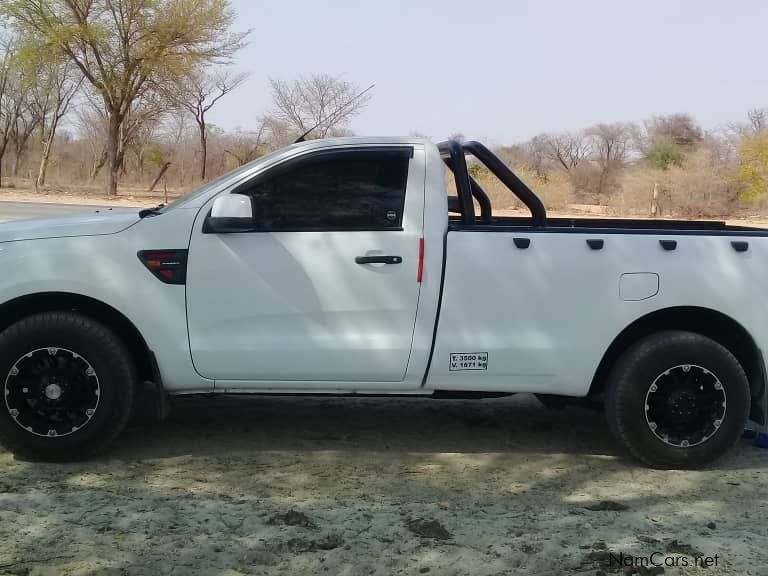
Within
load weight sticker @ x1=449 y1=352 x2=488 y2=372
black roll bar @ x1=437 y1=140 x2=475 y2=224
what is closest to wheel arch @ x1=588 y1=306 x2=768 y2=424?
load weight sticker @ x1=449 y1=352 x2=488 y2=372

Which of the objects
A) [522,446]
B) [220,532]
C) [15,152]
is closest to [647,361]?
[522,446]

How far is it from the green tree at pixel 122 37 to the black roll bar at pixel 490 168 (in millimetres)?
31434

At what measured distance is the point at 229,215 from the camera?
13.4ft

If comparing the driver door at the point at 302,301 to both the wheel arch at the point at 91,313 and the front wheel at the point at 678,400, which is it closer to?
the wheel arch at the point at 91,313

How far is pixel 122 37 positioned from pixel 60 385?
32463 millimetres

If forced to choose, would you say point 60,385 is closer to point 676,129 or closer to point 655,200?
point 655,200

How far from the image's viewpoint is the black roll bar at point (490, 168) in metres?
4.71

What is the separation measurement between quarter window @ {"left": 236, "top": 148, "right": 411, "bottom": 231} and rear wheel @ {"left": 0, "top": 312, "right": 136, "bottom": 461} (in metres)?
1.09

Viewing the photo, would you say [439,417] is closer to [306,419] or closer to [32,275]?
[306,419]

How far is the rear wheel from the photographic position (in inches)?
161

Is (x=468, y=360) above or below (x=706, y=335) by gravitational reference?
below

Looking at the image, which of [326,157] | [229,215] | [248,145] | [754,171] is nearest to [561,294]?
[326,157]

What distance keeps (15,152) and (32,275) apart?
61526 millimetres

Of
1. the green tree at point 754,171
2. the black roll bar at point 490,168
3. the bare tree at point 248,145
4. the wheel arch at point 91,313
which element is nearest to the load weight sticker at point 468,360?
the black roll bar at point 490,168
